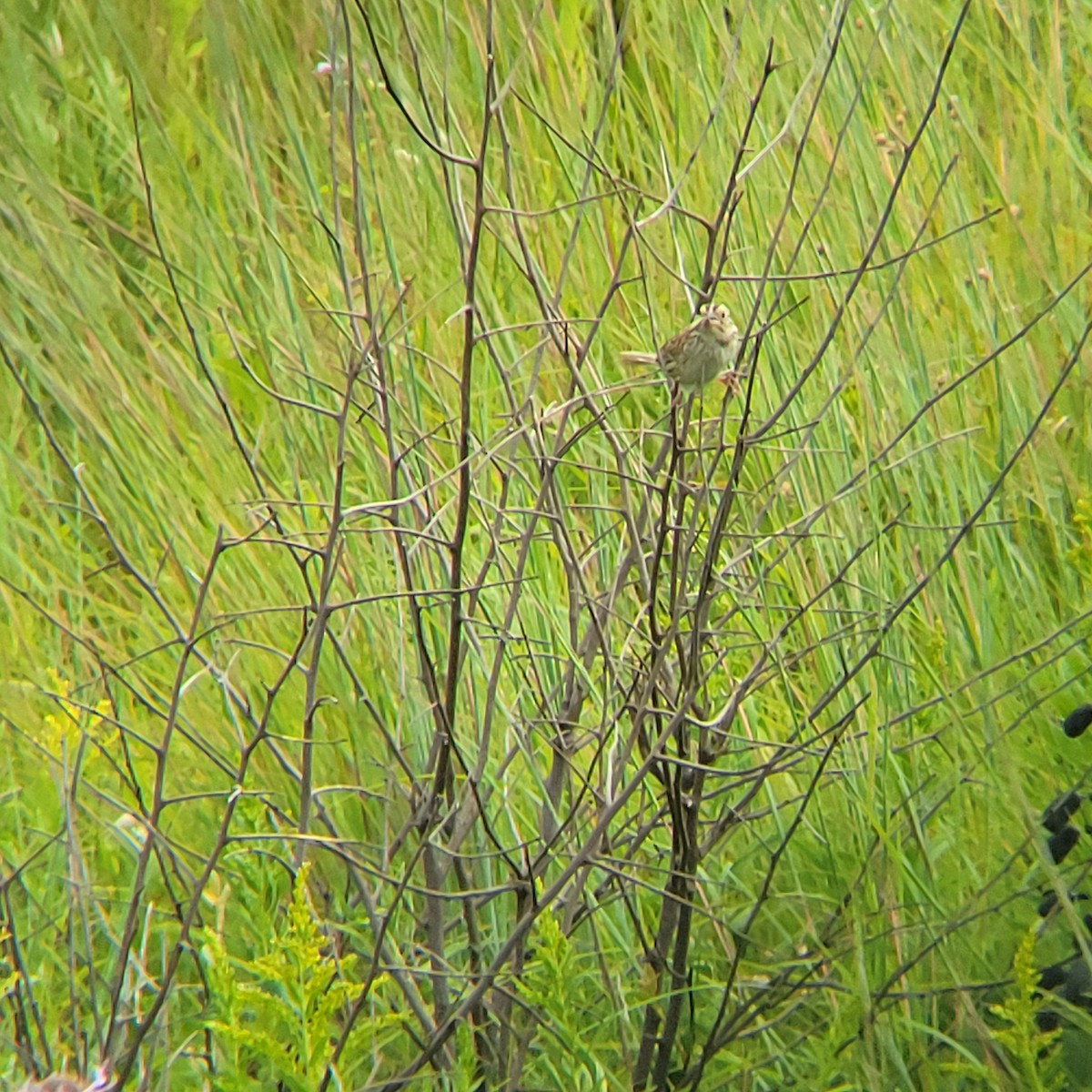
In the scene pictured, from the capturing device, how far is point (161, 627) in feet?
7.85

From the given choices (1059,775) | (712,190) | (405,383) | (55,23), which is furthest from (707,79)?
(55,23)

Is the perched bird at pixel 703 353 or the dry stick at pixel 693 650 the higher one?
the perched bird at pixel 703 353

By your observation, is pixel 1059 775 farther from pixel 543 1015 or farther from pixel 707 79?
pixel 707 79

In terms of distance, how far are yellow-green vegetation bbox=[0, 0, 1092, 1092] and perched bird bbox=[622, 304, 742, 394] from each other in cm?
7

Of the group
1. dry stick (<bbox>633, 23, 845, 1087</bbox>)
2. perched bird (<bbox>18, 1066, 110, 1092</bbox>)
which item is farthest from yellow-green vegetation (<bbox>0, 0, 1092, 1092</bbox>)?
perched bird (<bbox>18, 1066, 110, 1092</bbox>)

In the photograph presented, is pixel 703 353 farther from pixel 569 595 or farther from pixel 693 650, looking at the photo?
pixel 569 595

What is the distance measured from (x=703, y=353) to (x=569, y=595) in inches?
20.3

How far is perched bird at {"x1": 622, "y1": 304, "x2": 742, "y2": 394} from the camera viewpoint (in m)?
1.58

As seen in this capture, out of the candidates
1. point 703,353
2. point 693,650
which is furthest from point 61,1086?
point 703,353

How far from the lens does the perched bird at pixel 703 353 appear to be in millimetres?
1578

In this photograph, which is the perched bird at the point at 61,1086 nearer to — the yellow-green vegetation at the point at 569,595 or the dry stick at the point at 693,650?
the yellow-green vegetation at the point at 569,595

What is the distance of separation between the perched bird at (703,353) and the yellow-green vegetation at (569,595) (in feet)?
0.24

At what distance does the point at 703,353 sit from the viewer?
1597 millimetres

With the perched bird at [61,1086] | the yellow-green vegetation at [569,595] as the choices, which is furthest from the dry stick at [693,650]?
the perched bird at [61,1086]
